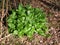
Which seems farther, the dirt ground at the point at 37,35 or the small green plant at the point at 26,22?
the small green plant at the point at 26,22

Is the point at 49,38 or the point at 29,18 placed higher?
the point at 29,18

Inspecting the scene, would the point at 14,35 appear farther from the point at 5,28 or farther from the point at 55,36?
the point at 55,36

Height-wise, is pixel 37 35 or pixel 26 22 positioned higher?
pixel 26 22

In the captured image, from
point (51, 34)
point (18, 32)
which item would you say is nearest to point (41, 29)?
point (51, 34)

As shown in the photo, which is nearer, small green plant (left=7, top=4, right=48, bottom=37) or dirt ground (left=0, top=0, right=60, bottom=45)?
dirt ground (left=0, top=0, right=60, bottom=45)
